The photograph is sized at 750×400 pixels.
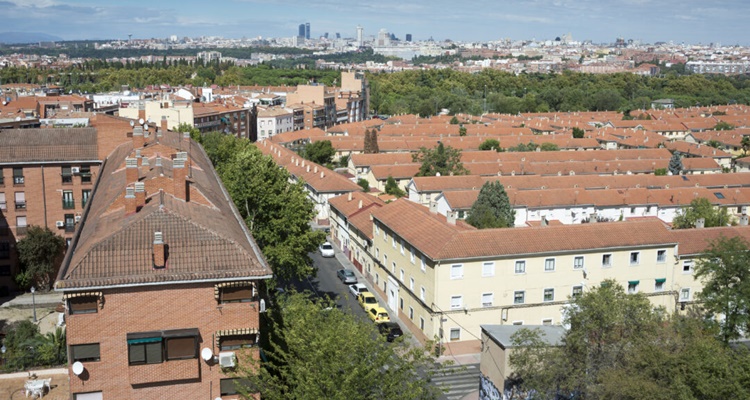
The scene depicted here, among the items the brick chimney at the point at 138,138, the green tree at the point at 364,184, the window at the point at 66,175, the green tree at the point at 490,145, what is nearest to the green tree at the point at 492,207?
the green tree at the point at 364,184

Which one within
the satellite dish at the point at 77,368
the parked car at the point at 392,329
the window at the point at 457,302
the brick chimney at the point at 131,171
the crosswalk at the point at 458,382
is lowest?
the crosswalk at the point at 458,382

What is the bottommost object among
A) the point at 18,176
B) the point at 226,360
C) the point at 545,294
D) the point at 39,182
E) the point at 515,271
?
the point at 545,294

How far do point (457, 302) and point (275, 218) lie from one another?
30.7 feet

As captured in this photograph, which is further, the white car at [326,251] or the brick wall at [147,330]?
the white car at [326,251]

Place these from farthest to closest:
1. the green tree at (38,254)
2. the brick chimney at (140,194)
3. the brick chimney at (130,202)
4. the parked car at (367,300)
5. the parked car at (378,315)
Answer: the green tree at (38,254), the parked car at (367,300), the parked car at (378,315), the brick chimney at (140,194), the brick chimney at (130,202)

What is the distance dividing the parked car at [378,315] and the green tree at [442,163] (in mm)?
27552

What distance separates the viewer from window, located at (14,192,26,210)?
Answer: 121 ft

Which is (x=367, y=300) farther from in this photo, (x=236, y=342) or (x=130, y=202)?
(x=236, y=342)

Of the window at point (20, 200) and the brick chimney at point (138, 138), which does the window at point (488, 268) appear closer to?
the brick chimney at point (138, 138)

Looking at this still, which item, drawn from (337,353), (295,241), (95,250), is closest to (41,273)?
(295,241)

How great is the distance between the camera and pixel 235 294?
56.9ft

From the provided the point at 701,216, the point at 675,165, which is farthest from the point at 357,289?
the point at 675,165

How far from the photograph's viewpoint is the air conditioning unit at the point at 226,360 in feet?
57.0

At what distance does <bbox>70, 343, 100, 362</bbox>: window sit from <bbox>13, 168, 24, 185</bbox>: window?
23.6 metres
